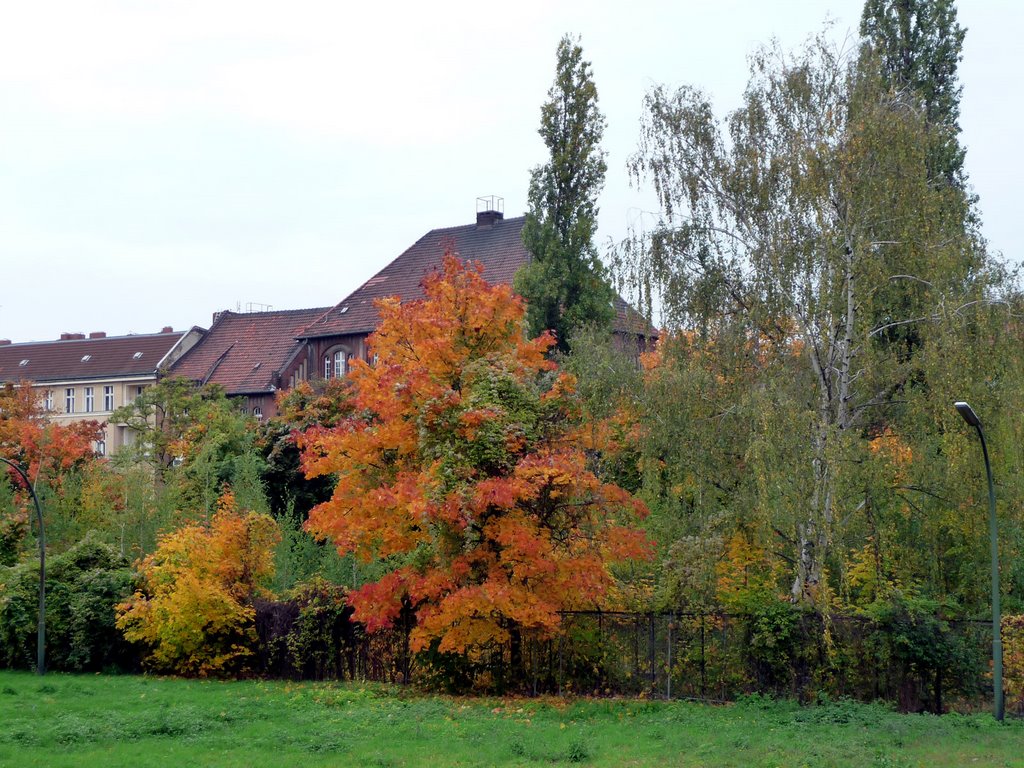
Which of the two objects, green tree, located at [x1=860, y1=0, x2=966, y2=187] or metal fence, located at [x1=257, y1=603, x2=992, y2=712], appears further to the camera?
green tree, located at [x1=860, y1=0, x2=966, y2=187]

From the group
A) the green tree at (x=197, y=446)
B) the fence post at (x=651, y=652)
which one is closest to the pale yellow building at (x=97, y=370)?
the green tree at (x=197, y=446)

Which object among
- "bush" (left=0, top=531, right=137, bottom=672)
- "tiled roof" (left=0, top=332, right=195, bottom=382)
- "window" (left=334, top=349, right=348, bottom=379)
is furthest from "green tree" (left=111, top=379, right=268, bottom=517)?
"tiled roof" (left=0, top=332, right=195, bottom=382)

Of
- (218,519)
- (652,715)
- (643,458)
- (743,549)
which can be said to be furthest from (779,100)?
(218,519)

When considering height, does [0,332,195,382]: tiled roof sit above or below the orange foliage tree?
above

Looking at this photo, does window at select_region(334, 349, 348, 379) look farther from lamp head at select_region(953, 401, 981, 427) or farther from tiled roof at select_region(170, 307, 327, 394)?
lamp head at select_region(953, 401, 981, 427)

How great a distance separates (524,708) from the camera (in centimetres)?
2336

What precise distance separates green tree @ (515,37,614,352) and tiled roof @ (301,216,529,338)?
58.3ft

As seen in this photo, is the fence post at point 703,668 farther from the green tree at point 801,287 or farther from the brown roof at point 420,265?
the brown roof at point 420,265

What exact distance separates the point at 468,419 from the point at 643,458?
12.5ft

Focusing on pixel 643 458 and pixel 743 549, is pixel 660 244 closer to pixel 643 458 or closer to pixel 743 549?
pixel 643 458

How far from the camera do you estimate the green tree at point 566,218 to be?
1511 inches

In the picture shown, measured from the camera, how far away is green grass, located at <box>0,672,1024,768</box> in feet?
56.2

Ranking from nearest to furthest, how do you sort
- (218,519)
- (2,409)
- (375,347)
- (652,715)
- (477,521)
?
1. (652,715)
2. (477,521)
3. (375,347)
4. (218,519)
5. (2,409)

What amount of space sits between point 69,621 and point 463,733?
1603 centimetres
